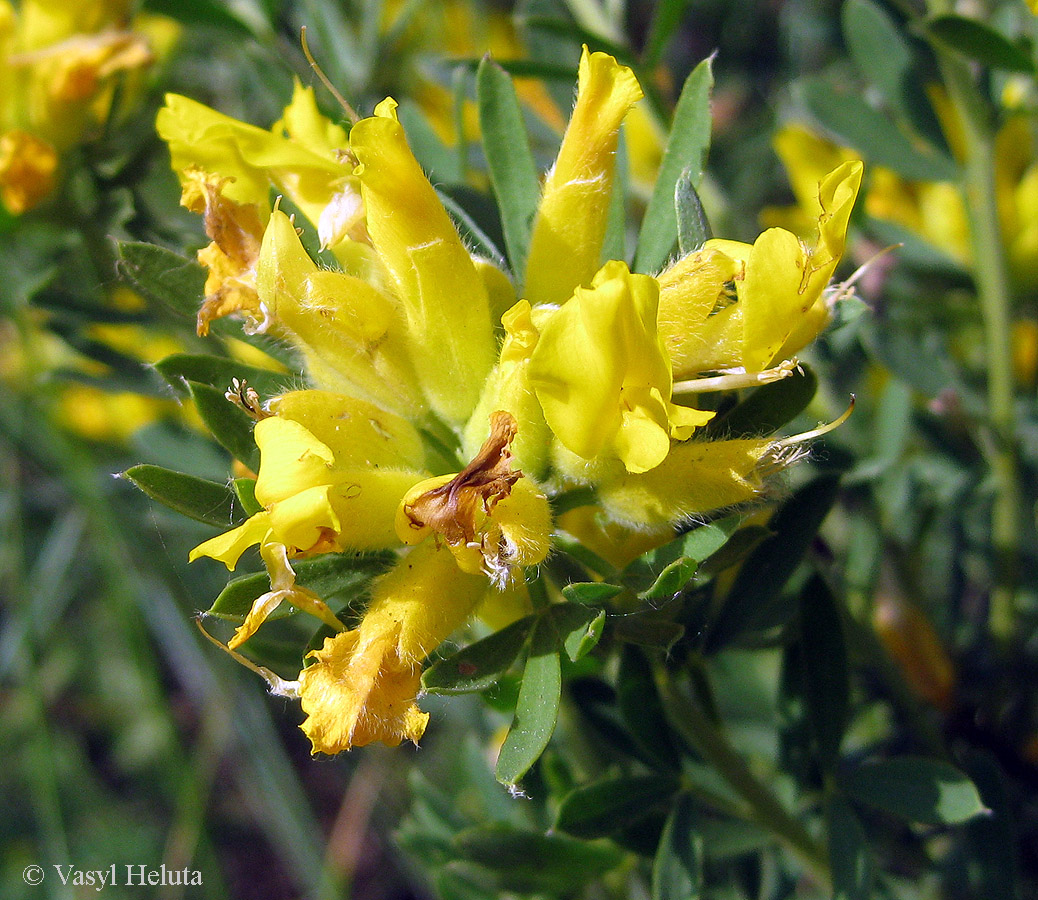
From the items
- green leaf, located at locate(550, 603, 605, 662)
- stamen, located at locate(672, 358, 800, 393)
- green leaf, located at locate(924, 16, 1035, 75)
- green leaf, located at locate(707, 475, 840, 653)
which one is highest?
green leaf, located at locate(924, 16, 1035, 75)

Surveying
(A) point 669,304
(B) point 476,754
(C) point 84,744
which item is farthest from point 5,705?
(A) point 669,304

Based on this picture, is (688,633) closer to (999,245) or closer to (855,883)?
(855,883)

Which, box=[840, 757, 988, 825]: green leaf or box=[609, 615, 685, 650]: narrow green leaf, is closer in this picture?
box=[609, 615, 685, 650]: narrow green leaf

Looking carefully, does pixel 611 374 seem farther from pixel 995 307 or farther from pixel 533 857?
pixel 995 307

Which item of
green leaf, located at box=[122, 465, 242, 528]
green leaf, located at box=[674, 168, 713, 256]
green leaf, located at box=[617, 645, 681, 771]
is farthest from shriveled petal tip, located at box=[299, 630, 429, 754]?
green leaf, located at box=[674, 168, 713, 256]

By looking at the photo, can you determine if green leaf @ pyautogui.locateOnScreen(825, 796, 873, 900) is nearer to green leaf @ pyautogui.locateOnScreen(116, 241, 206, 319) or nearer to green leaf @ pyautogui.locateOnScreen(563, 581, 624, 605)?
green leaf @ pyautogui.locateOnScreen(563, 581, 624, 605)

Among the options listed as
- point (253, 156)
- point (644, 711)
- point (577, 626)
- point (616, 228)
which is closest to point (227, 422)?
point (253, 156)
